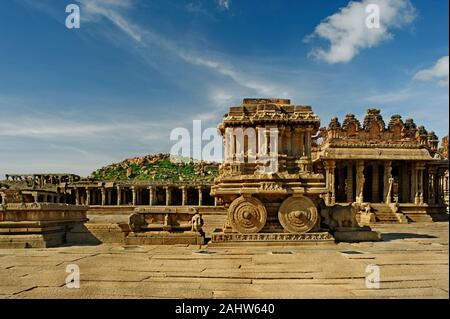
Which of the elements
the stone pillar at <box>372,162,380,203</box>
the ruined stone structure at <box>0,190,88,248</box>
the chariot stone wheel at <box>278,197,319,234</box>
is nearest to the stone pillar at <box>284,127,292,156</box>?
the chariot stone wheel at <box>278,197,319,234</box>

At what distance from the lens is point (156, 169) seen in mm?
88000

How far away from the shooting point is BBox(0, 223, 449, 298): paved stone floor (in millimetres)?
6082

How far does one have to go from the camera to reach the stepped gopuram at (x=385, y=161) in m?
30.6

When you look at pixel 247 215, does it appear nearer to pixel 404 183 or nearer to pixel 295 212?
pixel 295 212

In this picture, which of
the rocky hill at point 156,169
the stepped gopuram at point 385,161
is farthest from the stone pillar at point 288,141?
the rocky hill at point 156,169

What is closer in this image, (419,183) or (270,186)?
(270,186)

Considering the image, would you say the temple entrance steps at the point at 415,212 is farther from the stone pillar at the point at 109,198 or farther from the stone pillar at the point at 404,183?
the stone pillar at the point at 109,198

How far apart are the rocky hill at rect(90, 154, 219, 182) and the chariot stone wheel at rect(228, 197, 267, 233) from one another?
6245 centimetres

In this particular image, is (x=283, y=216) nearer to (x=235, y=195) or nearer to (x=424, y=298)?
(x=235, y=195)

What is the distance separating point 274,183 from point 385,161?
Result: 2207cm

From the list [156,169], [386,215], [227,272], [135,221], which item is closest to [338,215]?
[227,272]

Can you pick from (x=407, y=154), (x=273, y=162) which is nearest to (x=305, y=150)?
(x=273, y=162)

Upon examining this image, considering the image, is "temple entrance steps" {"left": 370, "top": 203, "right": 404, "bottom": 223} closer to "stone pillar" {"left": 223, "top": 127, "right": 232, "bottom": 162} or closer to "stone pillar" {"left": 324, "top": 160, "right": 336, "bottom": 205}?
"stone pillar" {"left": 324, "top": 160, "right": 336, "bottom": 205}
